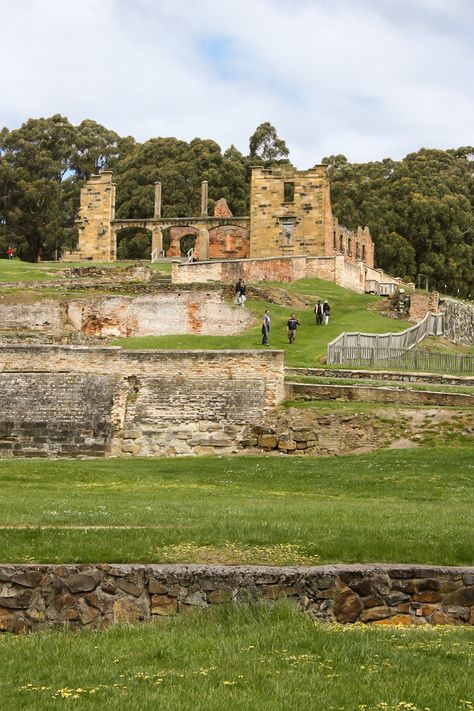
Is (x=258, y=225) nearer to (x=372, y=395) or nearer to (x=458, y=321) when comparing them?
(x=458, y=321)

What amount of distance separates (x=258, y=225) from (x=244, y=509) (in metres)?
44.1

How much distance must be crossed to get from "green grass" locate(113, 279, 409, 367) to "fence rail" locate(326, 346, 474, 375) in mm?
1031

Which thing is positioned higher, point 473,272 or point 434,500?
point 473,272

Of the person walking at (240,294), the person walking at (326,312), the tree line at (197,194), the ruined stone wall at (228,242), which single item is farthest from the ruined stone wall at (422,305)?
the tree line at (197,194)

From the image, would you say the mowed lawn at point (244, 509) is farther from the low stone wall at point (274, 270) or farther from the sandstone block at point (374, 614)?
the low stone wall at point (274, 270)

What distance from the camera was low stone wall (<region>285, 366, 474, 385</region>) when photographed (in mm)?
33406

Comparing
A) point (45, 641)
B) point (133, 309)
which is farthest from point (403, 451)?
point (133, 309)

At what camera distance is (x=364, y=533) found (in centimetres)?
1275

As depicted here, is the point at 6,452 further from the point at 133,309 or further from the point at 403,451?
the point at 133,309

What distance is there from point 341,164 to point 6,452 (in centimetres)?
7147

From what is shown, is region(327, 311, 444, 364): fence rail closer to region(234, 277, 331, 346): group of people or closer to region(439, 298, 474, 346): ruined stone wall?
region(234, 277, 331, 346): group of people

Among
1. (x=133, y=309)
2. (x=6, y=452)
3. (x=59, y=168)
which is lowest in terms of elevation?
(x=6, y=452)

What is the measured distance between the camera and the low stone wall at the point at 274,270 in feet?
161

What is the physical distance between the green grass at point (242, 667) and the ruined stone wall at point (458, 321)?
1557 inches
